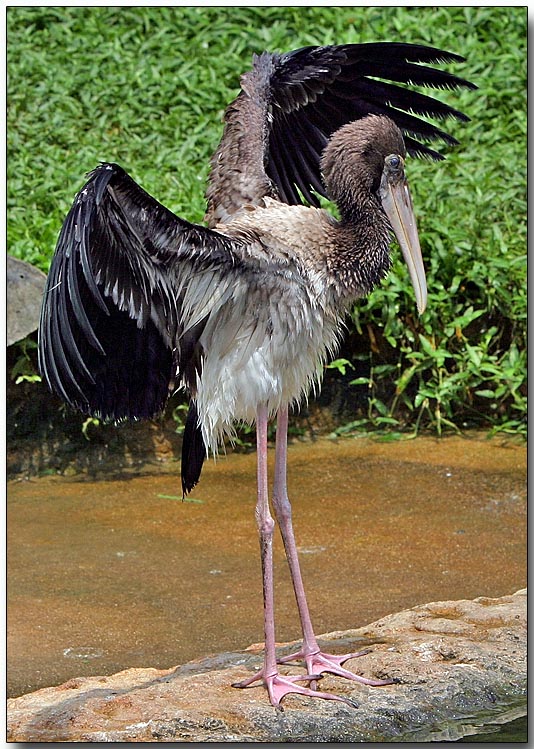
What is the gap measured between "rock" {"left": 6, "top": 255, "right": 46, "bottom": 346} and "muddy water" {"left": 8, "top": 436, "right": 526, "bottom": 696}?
2.35 ft

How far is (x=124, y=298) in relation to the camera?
3.16m

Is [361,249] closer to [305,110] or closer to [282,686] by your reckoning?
[305,110]

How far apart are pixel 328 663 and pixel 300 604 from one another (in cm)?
20

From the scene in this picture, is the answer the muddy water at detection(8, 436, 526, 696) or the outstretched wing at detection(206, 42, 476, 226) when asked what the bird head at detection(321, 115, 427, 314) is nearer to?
the outstretched wing at detection(206, 42, 476, 226)

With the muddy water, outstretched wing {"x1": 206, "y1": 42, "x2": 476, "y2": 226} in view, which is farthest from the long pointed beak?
the muddy water

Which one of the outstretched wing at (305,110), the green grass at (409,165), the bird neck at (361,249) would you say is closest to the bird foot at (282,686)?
the bird neck at (361,249)

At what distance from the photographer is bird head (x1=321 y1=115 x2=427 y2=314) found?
3.54 meters

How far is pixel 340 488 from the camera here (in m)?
5.53

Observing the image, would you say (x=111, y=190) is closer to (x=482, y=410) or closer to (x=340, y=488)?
(x=340, y=488)

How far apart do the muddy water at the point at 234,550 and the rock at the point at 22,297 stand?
716 millimetres

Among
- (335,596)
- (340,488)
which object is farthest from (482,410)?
(335,596)

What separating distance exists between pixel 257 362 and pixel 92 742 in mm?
1115

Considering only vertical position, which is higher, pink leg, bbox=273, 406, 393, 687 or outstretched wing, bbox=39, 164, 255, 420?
outstretched wing, bbox=39, 164, 255, 420

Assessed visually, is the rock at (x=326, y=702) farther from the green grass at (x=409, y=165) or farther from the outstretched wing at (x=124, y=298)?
the green grass at (x=409, y=165)
